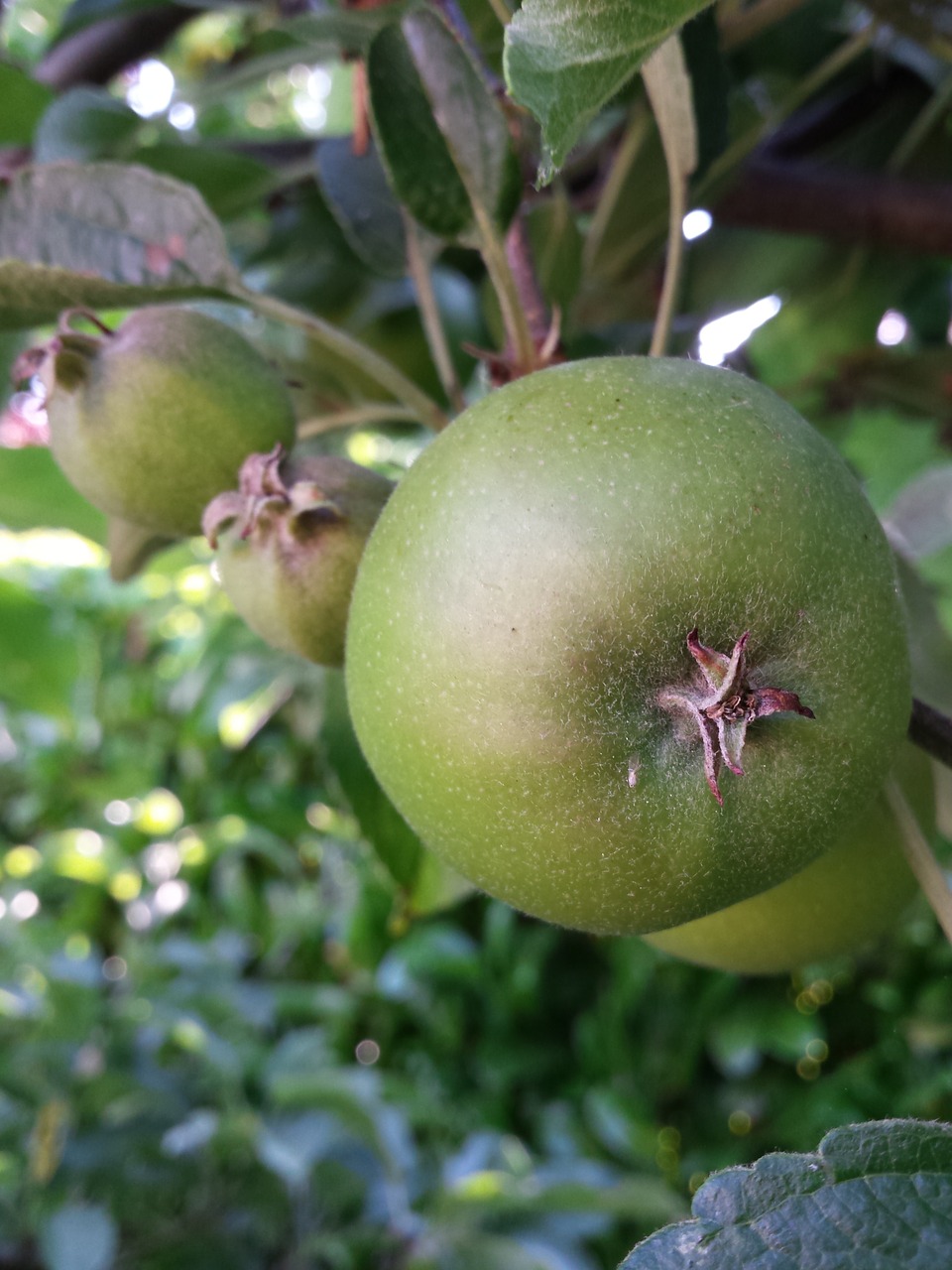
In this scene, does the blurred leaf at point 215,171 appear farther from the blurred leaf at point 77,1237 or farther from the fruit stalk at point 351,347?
the blurred leaf at point 77,1237

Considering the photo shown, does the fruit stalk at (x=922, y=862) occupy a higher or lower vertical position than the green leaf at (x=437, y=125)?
lower

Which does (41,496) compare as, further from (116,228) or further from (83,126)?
(116,228)

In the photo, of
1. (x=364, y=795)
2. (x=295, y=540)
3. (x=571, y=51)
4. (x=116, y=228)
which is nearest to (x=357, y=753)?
(x=364, y=795)

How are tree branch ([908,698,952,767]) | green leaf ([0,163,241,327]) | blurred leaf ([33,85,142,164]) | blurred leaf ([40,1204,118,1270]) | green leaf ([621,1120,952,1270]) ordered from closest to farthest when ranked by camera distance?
green leaf ([621,1120,952,1270])
tree branch ([908,698,952,767])
green leaf ([0,163,241,327])
blurred leaf ([33,85,142,164])
blurred leaf ([40,1204,118,1270])

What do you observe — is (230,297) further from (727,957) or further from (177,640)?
(177,640)

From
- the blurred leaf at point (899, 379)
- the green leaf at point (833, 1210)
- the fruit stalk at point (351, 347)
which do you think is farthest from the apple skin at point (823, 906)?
the blurred leaf at point (899, 379)

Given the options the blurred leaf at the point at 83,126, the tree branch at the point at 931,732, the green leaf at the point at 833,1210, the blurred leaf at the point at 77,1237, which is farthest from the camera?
the blurred leaf at the point at 77,1237

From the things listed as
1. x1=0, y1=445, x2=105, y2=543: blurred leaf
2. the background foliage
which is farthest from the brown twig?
x1=0, y1=445, x2=105, y2=543: blurred leaf

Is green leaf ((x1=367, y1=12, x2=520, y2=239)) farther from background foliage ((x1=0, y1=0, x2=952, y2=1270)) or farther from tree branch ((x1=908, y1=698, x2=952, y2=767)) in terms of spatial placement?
tree branch ((x1=908, y1=698, x2=952, y2=767))
